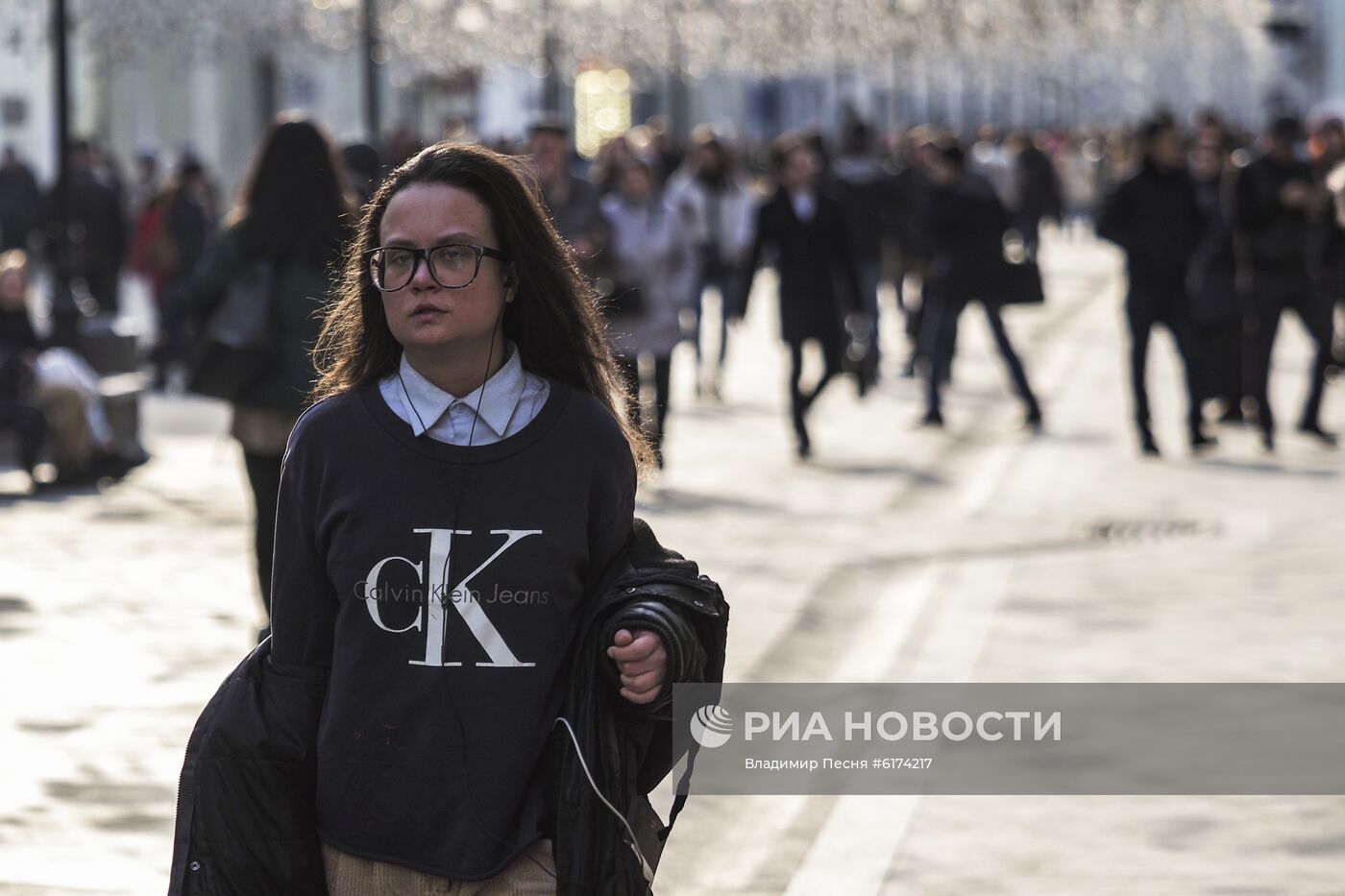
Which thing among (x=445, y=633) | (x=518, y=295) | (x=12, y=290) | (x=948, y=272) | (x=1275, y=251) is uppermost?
(x=518, y=295)

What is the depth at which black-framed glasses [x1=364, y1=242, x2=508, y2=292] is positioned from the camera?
339 centimetres

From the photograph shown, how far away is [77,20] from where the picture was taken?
105 ft

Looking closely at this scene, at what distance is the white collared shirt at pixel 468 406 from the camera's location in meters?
3.36

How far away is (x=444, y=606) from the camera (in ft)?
10.8

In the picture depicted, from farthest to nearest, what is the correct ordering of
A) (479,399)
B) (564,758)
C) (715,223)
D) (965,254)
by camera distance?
(715,223), (965,254), (479,399), (564,758)

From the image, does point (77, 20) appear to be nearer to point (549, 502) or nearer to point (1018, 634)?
point (1018, 634)

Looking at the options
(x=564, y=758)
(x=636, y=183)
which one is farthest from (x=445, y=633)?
(x=636, y=183)

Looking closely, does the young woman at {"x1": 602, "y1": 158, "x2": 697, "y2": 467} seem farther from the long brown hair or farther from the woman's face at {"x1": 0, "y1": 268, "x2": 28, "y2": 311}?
the long brown hair

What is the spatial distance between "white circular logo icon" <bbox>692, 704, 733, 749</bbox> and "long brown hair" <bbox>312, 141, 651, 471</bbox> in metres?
0.40

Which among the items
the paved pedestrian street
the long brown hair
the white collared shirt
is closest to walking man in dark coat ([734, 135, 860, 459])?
the paved pedestrian street

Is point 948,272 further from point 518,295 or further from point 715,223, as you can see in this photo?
point 518,295

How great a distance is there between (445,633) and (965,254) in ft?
42.5

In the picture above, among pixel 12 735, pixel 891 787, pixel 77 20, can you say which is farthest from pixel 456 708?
pixel 77 20

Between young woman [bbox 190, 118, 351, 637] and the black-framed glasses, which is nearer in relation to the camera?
the black-framed glasses
